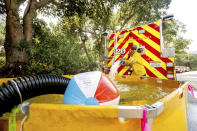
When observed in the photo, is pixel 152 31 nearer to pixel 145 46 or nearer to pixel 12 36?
pixel 145 46

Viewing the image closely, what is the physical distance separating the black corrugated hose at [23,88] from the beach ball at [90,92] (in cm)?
37

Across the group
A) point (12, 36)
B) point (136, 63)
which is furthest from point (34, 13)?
point (136, 63)

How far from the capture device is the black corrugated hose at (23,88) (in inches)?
44.4

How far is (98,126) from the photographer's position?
850 millimetres

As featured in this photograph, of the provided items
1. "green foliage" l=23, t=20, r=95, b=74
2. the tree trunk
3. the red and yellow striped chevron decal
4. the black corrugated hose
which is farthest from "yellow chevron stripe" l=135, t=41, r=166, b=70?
the tree trunk

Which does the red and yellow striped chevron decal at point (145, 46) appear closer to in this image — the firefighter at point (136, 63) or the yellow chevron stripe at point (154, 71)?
the yellow chevron stripe at point (154, 71)

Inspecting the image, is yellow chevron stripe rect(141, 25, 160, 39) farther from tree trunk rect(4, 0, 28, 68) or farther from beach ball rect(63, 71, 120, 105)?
tree trunk rect(4, 0, 28, 68)

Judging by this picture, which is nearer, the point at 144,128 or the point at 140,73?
the point at 144,128

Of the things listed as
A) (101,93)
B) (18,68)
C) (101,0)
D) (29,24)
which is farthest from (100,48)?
(101,93)

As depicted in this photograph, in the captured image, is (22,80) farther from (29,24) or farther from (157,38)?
(29,24)

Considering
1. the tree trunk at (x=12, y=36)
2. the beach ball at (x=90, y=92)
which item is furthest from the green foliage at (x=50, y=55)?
the beach ball at (x=90, y=92)

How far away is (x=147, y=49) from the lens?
395 cm

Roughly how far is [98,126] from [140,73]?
3.36 m

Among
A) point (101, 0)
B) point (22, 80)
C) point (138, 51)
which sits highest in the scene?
point (101, 0)
